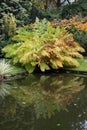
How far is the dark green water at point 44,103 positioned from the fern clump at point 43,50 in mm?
787

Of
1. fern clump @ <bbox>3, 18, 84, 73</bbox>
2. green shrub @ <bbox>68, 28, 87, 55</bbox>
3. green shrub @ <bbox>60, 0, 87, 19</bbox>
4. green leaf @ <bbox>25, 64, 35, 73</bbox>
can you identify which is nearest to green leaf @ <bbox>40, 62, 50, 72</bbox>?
fern clump @ <bbox>3, 18, 84, 73</bbox>

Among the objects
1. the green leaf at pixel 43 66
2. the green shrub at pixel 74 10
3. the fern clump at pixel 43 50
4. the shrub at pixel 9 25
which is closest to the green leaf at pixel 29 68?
the fern clump at pixel 43 50

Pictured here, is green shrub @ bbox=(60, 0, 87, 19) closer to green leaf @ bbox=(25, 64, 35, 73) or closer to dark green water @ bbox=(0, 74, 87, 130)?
green leaf @ bbox=(25, 64, 35, 73)

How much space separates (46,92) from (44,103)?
1.33m

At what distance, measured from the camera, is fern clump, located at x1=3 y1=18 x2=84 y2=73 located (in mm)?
14656

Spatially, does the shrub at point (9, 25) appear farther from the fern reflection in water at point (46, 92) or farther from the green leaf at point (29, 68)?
the fern reflection in water at point (46, 92)

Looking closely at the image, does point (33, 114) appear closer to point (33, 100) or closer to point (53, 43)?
point (33, 100)

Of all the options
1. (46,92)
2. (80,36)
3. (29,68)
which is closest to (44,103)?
(46,92)

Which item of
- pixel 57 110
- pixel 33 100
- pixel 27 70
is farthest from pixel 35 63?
pixel 57 110

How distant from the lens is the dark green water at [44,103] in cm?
836

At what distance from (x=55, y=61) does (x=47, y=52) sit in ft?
1.76

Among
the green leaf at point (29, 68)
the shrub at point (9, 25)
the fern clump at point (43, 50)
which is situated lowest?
the green leaf at point (29, 68)

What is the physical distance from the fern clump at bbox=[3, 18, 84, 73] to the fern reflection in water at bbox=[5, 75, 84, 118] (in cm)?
79

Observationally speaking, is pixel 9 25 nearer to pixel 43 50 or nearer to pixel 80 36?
pixel 43 50
